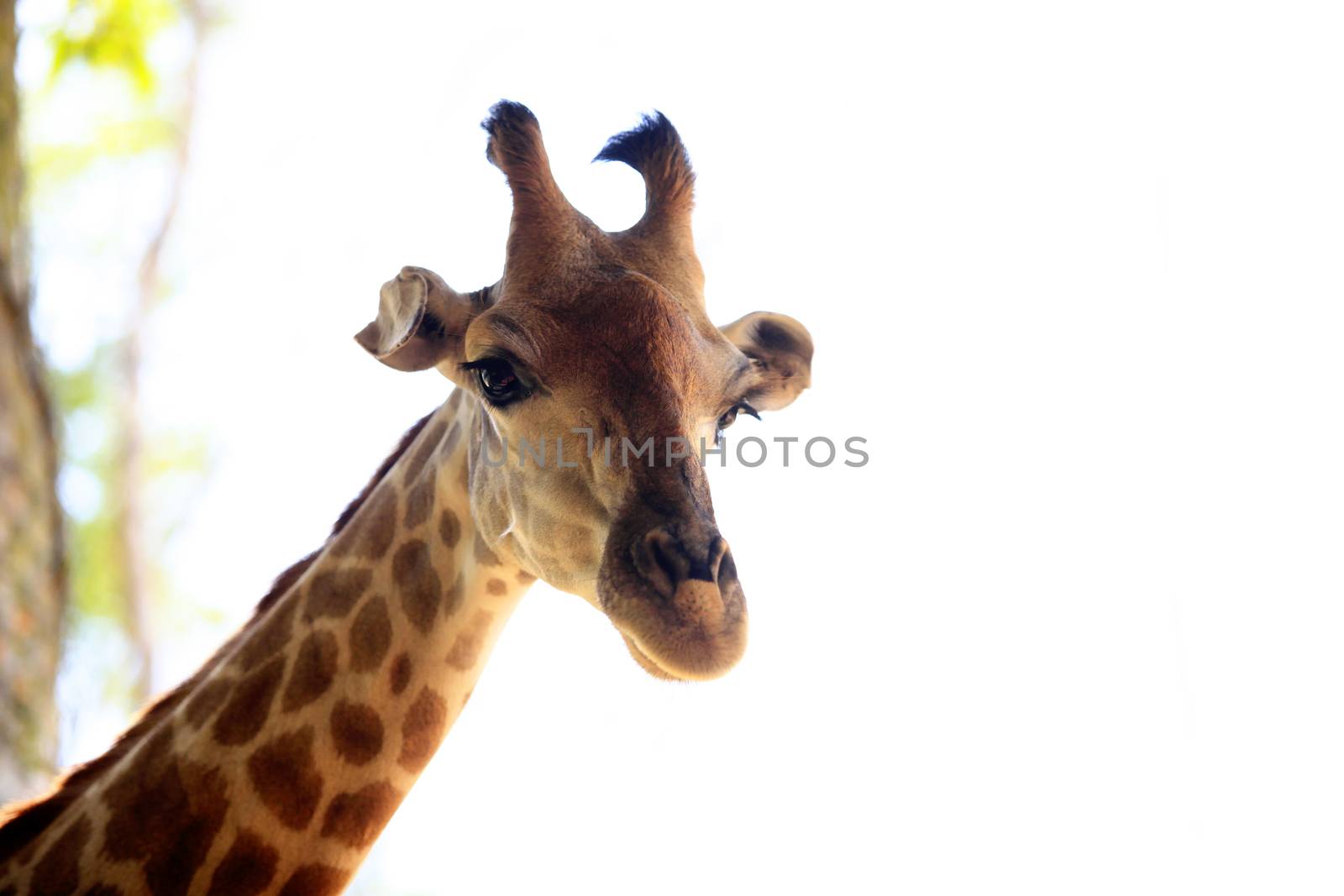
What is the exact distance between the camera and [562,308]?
2916mm

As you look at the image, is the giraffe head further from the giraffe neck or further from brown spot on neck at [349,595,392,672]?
brown spot on neck at [349,595,392,672]

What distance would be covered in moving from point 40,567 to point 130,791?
5061mm

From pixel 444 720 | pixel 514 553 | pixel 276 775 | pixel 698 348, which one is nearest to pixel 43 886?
pixel 276 775

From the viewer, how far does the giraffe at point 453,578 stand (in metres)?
2.67

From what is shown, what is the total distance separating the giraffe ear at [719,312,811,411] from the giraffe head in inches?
16.6

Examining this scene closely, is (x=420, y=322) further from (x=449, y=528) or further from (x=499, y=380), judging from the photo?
(x=449, y=528)

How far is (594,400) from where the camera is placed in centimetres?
278

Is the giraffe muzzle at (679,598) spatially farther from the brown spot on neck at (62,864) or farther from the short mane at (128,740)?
the brown spot on neck at (62,864)

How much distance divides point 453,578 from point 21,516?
5.43 m

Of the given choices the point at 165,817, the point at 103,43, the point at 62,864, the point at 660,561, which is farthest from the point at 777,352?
the point at 103,43

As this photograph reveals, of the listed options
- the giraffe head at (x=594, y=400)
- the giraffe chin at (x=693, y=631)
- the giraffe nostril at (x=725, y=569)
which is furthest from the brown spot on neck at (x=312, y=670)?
the giraffe nostril at (x=725, y=569)

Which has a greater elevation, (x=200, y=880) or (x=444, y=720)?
(x=444, y=720)

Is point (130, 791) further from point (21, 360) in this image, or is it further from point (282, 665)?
point (21, 360)

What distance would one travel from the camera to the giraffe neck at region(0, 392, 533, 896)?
2.88 metres
